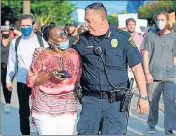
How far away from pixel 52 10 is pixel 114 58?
5548 cm

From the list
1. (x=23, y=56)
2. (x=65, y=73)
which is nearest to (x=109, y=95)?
(x=65, y=73)

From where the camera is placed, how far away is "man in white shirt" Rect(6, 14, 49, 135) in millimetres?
6406

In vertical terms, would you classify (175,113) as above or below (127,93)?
below

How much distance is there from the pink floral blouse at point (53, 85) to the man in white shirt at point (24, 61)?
1.76 m

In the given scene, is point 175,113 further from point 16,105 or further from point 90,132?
point 16,105

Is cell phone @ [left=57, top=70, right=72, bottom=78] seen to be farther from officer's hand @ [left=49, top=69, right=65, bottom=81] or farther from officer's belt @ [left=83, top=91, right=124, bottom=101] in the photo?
officer's belt @ [left=83, top=91, right=124, bottom=101]

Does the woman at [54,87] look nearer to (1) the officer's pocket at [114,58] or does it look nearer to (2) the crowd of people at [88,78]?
(2) the crowd of people at [88,78]

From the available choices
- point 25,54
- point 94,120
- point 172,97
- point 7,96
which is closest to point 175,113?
point 172,97

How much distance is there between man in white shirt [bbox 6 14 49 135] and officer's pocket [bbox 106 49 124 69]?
188cm

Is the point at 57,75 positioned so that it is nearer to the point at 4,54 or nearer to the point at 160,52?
the point at 160,52

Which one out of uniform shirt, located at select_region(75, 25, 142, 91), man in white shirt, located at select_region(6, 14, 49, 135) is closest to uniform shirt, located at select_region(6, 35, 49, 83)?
man in white shirt, located at select_region(6, 14, 49, 135)

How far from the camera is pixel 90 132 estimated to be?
4.68 m

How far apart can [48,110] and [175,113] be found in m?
2.91

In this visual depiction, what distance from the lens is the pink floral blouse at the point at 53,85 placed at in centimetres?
450
